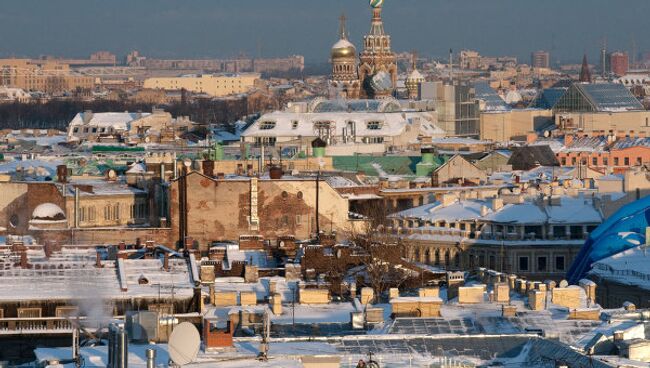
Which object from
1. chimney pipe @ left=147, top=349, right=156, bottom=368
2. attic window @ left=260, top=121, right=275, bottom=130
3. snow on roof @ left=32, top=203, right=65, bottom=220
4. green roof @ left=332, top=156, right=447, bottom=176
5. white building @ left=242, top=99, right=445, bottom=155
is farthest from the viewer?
attic window @ left=260, top=121, right=275, bottom=130

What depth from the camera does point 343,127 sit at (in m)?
90.8

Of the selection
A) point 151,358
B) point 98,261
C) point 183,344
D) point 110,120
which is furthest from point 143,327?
point 110,120

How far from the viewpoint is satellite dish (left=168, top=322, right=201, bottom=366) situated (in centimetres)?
2447

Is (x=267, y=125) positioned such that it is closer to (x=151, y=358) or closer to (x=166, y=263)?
(x=166, y=263)

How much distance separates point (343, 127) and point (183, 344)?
66.5 m

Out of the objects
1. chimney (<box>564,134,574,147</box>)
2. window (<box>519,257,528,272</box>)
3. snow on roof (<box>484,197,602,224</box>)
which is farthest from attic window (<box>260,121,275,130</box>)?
window (<box>519,257,528,272</box>)

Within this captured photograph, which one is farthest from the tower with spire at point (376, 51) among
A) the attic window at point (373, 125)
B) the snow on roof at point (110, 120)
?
the attic window at point (373, 125)

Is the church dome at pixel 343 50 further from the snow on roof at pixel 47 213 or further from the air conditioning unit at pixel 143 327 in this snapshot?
the air conditioning unit at pixel 143 327

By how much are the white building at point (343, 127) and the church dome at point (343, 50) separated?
Answer: 1738 inches

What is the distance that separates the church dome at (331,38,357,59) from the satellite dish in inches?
4637

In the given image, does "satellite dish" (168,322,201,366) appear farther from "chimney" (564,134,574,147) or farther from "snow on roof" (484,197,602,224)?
"chimney" (564,134,574,147)

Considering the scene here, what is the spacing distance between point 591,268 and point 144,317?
62.4ft

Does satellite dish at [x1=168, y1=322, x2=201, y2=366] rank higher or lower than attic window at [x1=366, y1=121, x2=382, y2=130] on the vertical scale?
lower

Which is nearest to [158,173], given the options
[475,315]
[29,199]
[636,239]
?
[29,199]
